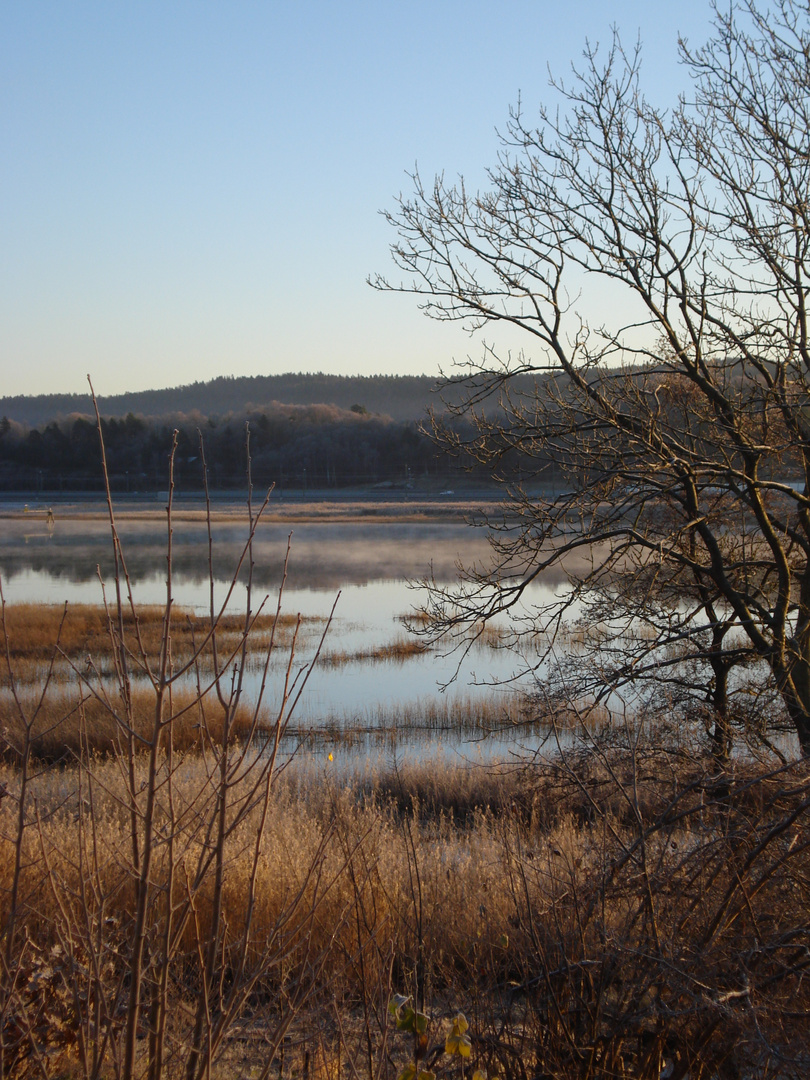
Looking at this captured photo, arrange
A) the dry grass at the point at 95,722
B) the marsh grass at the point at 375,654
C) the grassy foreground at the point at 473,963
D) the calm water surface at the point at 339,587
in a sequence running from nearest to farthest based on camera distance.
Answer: the grassy foreground at the point at 473,963 < the dry grass at the point at 95,722 < the calm water surface at the point at 339,587 < the marsh grass at the point at 375,654

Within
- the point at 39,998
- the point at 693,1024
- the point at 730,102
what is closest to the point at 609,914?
the point at 693,1024

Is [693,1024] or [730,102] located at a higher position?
[730,102]

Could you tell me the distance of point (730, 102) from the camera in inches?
329

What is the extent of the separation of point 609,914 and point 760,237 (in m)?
6.23

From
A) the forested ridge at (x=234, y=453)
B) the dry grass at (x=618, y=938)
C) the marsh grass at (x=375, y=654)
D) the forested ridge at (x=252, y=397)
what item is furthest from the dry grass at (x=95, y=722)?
the forested ridge at (x=252, y=397)

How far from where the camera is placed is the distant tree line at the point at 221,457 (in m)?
89.8

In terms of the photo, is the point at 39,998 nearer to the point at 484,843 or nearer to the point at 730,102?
the point at 484,843

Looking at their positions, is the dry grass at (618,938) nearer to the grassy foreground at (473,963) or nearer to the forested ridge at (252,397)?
the grassy foreground at (473,963)

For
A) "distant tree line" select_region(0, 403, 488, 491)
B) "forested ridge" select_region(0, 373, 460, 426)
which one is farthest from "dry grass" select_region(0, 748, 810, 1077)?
"forested ridge" select_region(0, 373, 460, 426)

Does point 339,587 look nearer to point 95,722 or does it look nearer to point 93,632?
point 93,632

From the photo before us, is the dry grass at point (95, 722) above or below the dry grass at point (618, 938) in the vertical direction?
below

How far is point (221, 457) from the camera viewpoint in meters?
91.0

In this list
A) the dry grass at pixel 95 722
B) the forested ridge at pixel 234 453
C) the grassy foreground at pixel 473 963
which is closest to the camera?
the grassy foreground at pixel 473 963

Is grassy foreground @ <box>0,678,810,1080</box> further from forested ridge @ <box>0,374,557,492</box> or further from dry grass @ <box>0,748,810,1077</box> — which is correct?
forested ridge @ <box>0,374,557,492</box>
